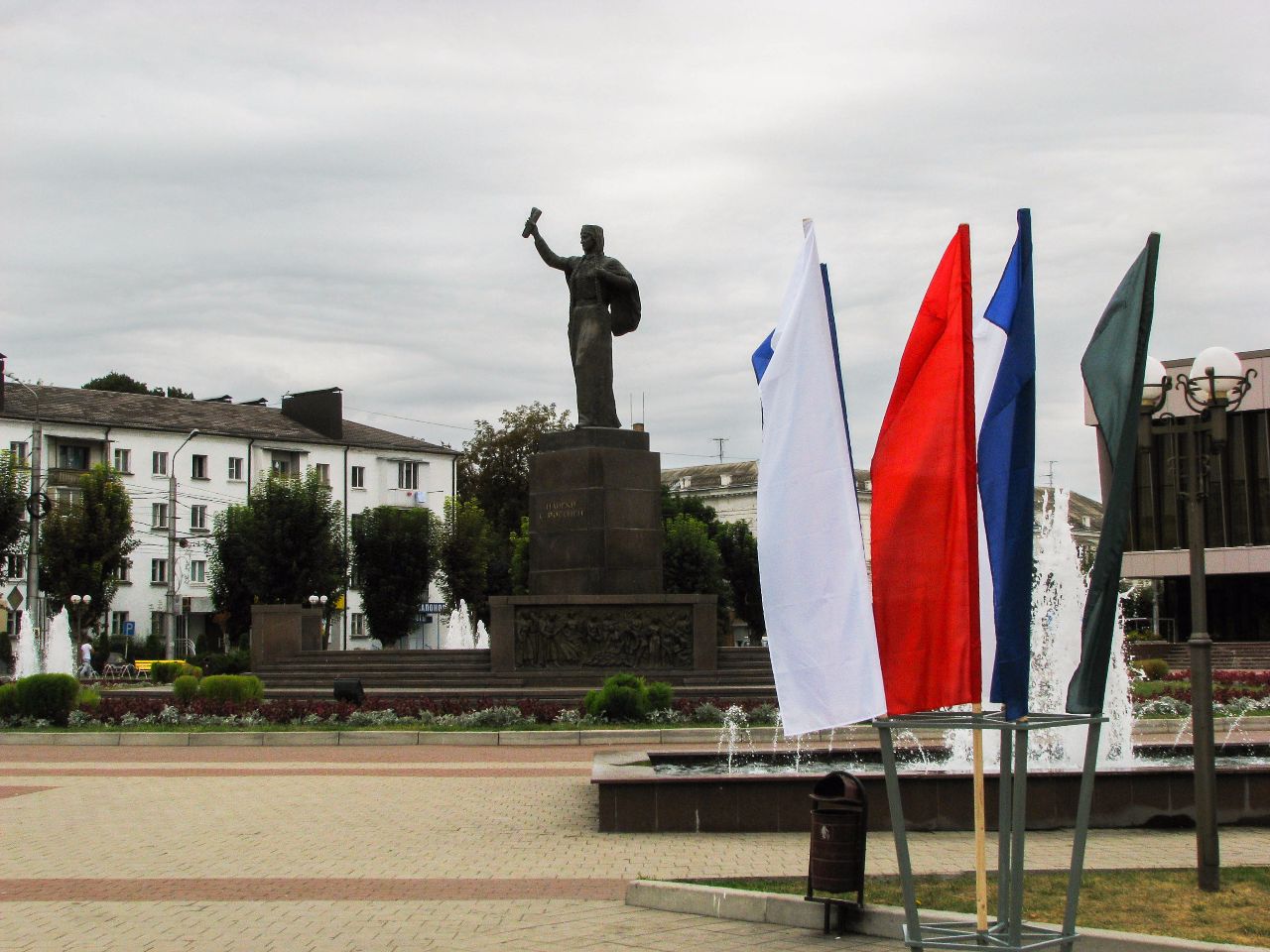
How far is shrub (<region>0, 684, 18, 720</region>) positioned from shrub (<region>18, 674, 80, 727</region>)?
80 mm

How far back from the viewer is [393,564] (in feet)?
207

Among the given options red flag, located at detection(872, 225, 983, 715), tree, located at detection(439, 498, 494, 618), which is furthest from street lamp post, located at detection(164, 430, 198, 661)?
red flag, located at detection(872, 225, 983, 715)

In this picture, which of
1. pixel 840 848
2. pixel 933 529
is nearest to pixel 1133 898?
pixel 840 848

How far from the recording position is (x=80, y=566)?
54.4 meters

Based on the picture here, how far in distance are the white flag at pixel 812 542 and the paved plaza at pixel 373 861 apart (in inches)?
94.7

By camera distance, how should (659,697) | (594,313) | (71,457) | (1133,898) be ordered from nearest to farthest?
(1133,898), (659,697), (594,313), (71,457)

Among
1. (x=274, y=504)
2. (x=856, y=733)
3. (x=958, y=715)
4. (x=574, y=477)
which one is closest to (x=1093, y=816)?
(x=958, y=715)

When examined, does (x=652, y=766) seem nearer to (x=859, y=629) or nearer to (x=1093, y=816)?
(x=1093, y=816)

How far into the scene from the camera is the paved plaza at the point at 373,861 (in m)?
8.26

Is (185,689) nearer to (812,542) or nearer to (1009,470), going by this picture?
(812,542)

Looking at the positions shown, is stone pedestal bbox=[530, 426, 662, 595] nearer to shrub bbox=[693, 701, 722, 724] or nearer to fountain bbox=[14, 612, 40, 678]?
shrub bbox=[693, 701, 722, 724]

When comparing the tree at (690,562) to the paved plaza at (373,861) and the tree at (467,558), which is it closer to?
the tree at (467,558)

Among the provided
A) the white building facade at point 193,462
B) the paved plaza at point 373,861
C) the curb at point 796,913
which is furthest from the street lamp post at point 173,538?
the curb at point 796,913

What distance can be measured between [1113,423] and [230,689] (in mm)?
20864
